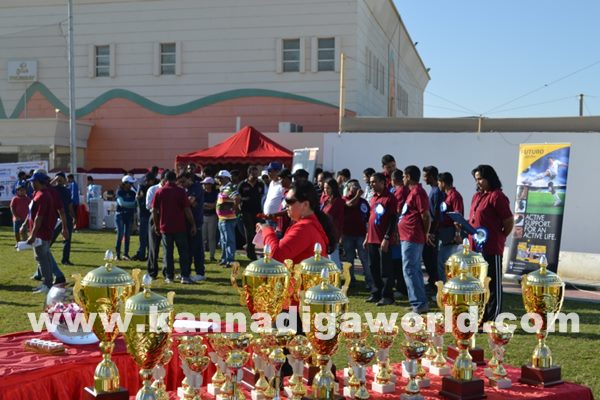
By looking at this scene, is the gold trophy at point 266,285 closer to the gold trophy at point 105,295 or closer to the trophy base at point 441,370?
the gold trophy at point 105,295

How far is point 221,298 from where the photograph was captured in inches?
336

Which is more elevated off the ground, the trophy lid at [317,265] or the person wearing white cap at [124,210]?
the trophy lid at [317,265]

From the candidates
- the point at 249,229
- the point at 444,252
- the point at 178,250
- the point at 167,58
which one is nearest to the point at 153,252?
the point at 178,250

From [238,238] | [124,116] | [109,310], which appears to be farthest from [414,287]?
[124,116]

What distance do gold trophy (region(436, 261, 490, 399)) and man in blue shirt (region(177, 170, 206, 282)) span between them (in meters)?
7.06

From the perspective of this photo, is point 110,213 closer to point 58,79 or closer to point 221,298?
point 58,79

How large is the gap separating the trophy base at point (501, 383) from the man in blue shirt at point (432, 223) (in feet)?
15.2

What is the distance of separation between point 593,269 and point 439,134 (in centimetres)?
486

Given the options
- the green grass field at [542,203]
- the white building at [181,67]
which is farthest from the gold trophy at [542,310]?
the white building at [181,67]

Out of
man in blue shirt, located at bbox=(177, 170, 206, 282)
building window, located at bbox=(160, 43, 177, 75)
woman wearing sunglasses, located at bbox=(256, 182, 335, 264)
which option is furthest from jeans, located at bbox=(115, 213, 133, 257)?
building window, located at bbox=(160, 43, 177, 75)

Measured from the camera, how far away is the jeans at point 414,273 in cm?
738

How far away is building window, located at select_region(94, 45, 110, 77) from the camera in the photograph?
24203mm

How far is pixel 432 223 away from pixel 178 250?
3.53m

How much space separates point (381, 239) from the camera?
818 cm
